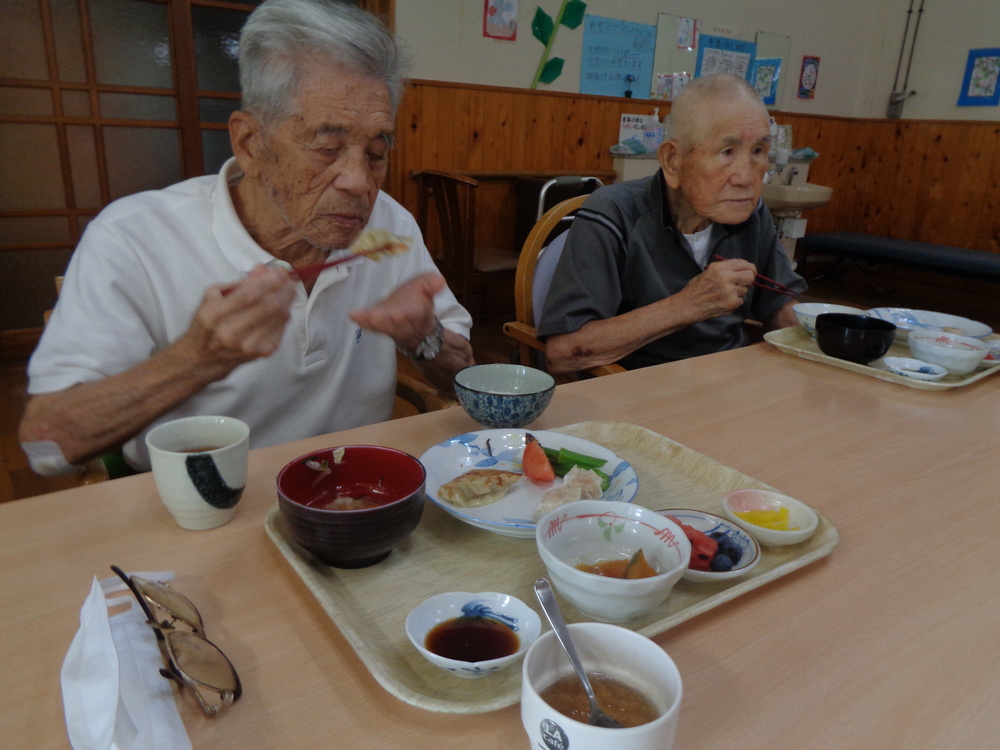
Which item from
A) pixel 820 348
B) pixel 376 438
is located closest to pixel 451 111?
pixel 820 348

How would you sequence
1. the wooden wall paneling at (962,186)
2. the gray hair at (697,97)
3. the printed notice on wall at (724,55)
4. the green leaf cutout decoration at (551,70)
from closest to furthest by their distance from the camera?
the gray hair at (697,97) < the green leaf cutout decoration at (551,70) < the printed notice on wall at (724,55) < the wooden wall paneling at (962,186)

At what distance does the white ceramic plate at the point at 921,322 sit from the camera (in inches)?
66.6

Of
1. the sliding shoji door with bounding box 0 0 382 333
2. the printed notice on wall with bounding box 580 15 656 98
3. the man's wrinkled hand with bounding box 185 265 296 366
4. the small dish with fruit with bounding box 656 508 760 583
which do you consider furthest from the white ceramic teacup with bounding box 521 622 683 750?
the printed notice on wall with bounding box 580 15 656 98

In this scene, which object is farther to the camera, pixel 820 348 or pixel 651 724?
pixel 820 348

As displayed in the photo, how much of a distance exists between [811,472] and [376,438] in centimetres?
65

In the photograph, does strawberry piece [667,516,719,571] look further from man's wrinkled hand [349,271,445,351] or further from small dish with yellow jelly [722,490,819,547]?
man's wrinkled hand [349,271,445,351]

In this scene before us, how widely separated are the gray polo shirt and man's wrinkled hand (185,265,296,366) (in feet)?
3.01

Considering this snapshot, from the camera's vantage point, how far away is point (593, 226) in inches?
70.3

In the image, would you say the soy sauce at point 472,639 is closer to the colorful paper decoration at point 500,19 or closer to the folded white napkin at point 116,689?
the folded white napkin at point 116,689

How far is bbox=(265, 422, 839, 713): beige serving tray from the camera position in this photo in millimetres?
593

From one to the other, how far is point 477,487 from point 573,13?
436 cm

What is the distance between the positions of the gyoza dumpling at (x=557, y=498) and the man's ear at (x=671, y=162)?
4.09 feet

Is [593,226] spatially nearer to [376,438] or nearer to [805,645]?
[376,438]

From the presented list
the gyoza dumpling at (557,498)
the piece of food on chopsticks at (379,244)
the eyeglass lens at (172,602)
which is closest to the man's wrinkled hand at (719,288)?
the piece of food on chopsticks at (379,244)
